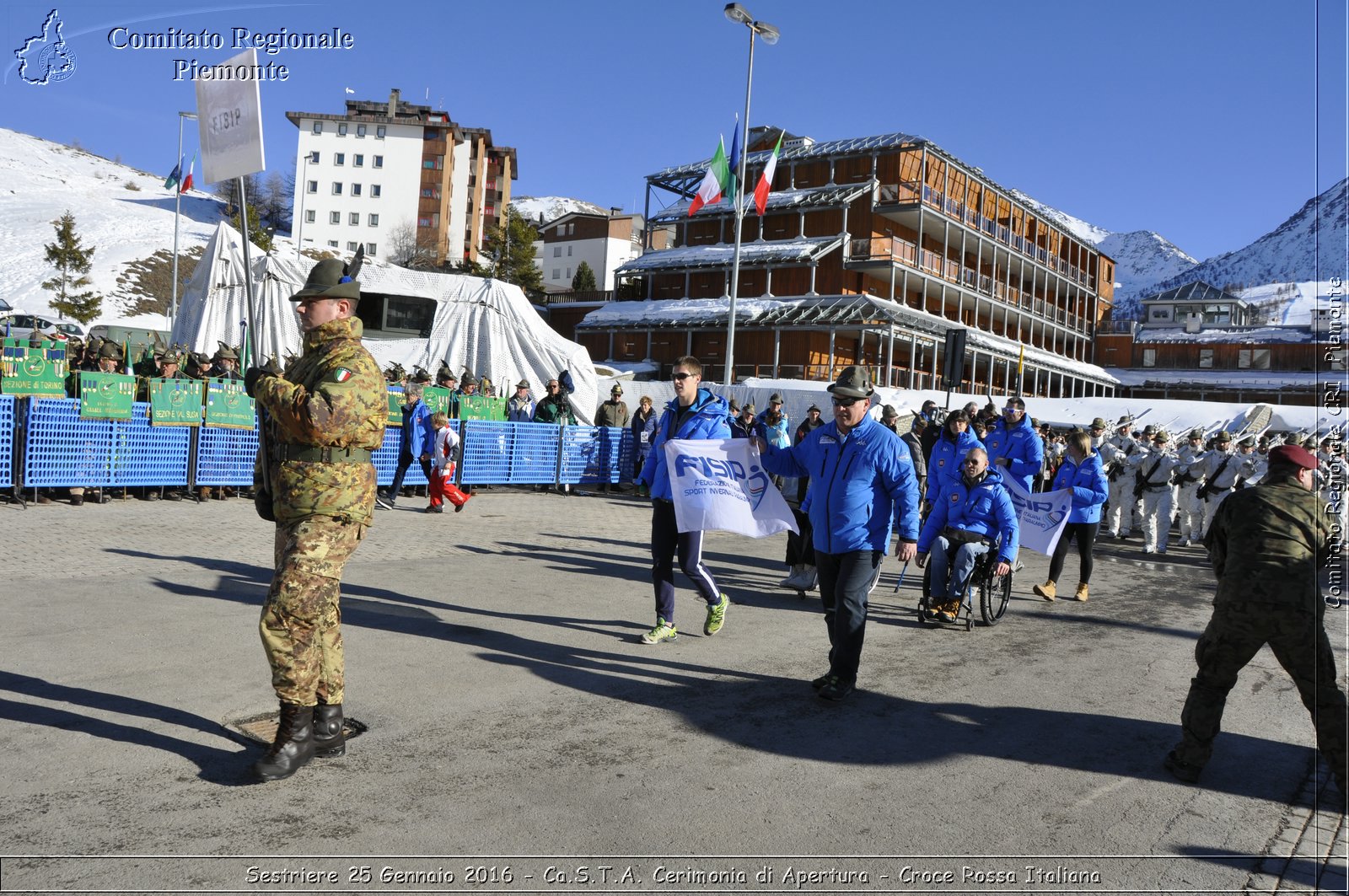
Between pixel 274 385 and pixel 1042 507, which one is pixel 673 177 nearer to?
pixel 1042 507

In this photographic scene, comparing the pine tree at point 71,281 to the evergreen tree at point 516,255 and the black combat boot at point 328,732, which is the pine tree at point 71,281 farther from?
the black combat boot at point 328,732

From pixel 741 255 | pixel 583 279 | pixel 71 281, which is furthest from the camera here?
pixel 583 279

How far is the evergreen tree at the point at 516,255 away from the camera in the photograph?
242ft

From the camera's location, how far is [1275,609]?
15.6ft

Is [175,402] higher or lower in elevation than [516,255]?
lower

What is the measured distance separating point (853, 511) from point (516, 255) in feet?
235

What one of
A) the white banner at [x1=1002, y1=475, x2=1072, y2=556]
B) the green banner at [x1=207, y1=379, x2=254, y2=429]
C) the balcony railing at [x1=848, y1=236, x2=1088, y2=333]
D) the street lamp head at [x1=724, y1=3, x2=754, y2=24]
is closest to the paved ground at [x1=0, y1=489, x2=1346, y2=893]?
the white banner at [x1=1002, y1=475, x2=1072, y2=556]

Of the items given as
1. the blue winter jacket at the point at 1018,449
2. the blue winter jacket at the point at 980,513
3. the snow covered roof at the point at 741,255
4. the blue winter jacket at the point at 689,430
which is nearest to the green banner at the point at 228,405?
the blue winter jacket at the point at 689,430

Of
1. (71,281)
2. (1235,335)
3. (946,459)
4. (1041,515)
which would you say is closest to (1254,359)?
(1235,335)

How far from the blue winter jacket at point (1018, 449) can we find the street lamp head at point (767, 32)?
17077 mm

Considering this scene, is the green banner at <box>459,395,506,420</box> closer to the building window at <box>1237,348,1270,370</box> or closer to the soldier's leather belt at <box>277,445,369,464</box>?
the soldier's leather belt at <box>277,445,369,464</box>

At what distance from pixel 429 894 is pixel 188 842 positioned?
0.97 metres

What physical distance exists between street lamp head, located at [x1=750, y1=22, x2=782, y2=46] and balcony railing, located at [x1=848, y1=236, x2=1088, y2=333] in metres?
23.8

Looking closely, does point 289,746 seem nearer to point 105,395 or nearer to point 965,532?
point 965,532
